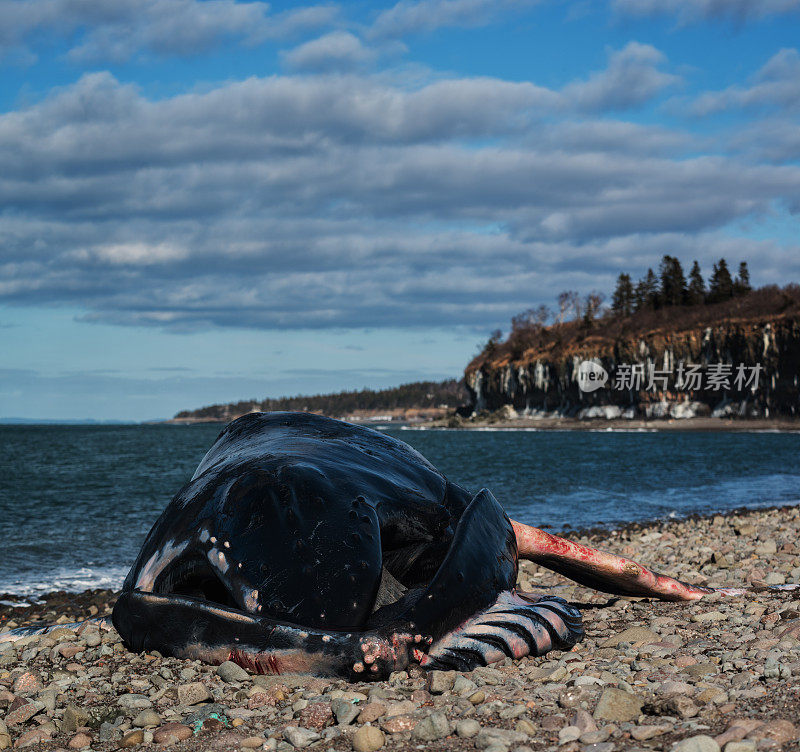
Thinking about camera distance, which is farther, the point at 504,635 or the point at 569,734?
the point at 504,635

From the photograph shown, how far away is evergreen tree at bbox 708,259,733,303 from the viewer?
408ft

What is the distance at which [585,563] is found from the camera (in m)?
6.00

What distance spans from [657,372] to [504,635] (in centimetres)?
11738

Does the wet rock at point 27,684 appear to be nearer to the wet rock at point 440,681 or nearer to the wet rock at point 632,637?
the wet rock at point 440,681

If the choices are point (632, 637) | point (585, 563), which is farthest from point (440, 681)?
point (585, 563)

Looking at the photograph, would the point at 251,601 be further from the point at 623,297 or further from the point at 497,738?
the point at 623,297

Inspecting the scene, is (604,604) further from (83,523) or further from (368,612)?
(83,523)

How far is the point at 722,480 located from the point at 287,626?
3152 cm

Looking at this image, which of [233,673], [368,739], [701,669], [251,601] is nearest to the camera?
[368,739]

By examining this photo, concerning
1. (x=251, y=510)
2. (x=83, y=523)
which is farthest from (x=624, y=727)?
(x=83, y=523)

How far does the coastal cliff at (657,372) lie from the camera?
332 ft

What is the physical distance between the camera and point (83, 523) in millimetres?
19609

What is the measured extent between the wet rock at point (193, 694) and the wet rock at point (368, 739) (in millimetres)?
1056

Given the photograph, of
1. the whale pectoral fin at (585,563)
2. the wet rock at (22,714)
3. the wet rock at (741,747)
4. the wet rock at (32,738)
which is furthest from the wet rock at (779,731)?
the wet rock at (22,714)
